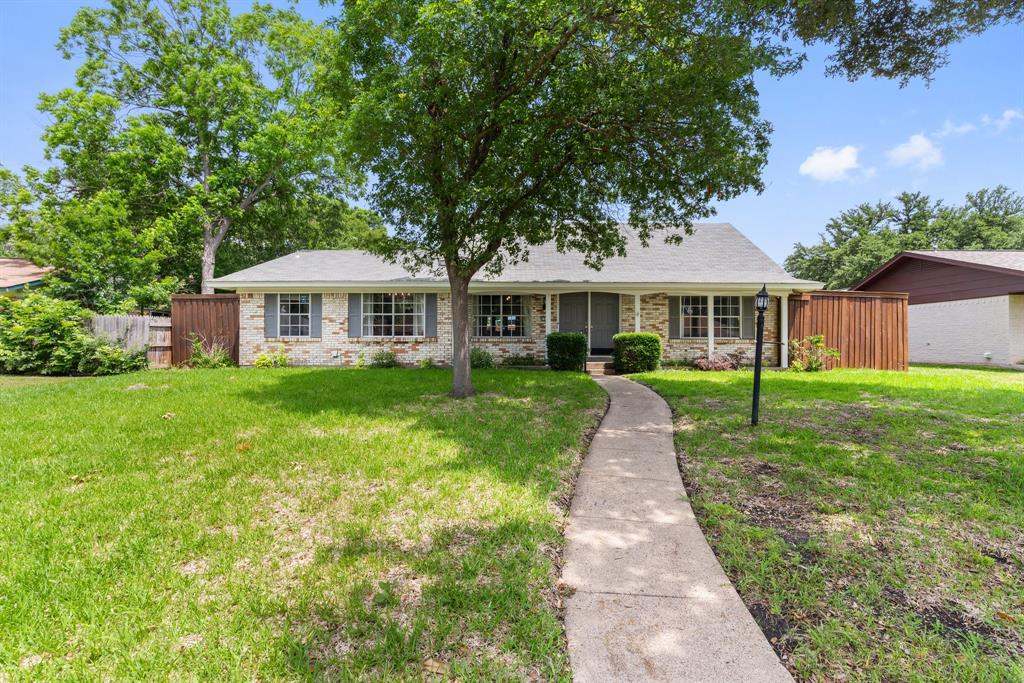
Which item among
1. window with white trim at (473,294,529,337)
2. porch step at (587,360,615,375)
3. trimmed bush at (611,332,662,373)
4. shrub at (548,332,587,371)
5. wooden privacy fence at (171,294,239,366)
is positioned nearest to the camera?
shrub at (548,332,587,371)

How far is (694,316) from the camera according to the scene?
13578 mm

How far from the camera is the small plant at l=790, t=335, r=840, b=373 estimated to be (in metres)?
12.3

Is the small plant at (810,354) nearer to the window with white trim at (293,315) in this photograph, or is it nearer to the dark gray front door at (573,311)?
the dark gray front door at (573,311)

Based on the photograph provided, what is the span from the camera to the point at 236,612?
2238 mm

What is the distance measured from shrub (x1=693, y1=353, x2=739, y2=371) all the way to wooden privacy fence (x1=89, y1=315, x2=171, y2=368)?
51.3 ft

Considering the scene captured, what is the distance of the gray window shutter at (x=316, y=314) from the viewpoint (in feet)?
43.8

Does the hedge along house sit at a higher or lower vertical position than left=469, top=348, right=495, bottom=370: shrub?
higher

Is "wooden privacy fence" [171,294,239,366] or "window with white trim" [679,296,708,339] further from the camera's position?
"window with white trim" [679,296,708,339]

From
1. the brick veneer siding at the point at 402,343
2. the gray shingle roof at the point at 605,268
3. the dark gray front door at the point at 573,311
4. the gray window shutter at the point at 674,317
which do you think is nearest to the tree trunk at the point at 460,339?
the gray shingle roof at the point at 605,268

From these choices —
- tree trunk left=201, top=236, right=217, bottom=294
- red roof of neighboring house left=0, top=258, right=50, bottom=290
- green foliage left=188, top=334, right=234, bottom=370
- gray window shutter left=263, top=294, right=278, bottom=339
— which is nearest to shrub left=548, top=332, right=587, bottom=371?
gray window shutter left=263, top=294, right=278, bottom=339

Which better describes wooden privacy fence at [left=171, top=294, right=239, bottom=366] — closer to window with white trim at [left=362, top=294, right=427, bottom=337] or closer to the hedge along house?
the hedge along house

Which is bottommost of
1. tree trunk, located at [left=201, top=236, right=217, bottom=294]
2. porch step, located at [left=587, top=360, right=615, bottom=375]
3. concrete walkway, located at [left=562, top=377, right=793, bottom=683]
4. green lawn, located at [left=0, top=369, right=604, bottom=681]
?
concrete walkway, located at [left=562, top=377, right=793, bottom=683]

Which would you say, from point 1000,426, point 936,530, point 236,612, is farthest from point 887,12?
point 236,612

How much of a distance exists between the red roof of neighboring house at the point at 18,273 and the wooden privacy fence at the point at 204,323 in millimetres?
6846
